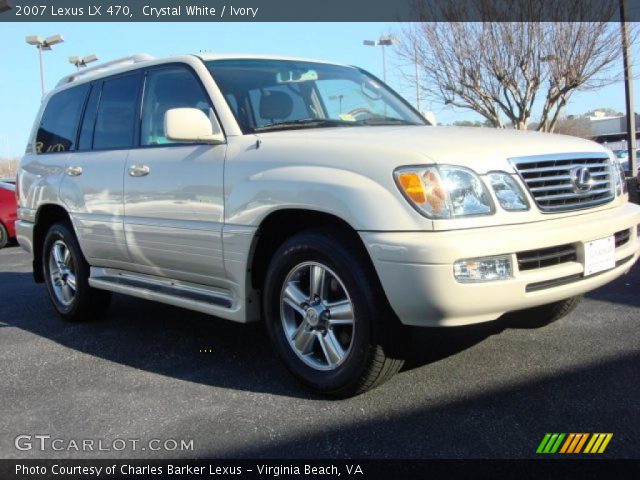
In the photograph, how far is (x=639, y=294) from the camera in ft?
16.7

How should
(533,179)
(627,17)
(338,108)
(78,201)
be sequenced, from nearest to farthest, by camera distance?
(533,179), (338,108), (78,201), (627,17)

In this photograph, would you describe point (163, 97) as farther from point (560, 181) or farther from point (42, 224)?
point (560, 181)

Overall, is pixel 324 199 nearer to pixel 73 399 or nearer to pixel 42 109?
pixel 73 399

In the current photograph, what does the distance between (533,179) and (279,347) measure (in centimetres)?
157

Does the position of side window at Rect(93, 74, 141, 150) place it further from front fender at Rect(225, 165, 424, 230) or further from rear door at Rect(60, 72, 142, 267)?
front fender at Rect(225, 165, 424, 230)

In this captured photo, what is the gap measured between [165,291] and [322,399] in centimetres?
145

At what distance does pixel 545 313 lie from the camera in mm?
4117

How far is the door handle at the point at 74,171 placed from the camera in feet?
16.0

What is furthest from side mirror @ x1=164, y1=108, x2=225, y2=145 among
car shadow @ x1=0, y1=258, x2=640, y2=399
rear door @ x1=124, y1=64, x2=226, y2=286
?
car shadow @ x1=0, y1=258, x2=640, y2=399

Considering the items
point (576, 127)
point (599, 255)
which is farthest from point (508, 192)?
point (576, 127)

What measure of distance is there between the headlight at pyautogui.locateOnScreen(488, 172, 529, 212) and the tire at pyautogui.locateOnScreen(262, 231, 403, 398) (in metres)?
0.68

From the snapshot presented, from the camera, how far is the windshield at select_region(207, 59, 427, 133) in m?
3.86

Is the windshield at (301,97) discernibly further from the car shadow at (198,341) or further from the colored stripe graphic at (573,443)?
the colored stripe graphic at (573,443)

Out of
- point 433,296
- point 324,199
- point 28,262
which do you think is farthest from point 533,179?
point 28,262
